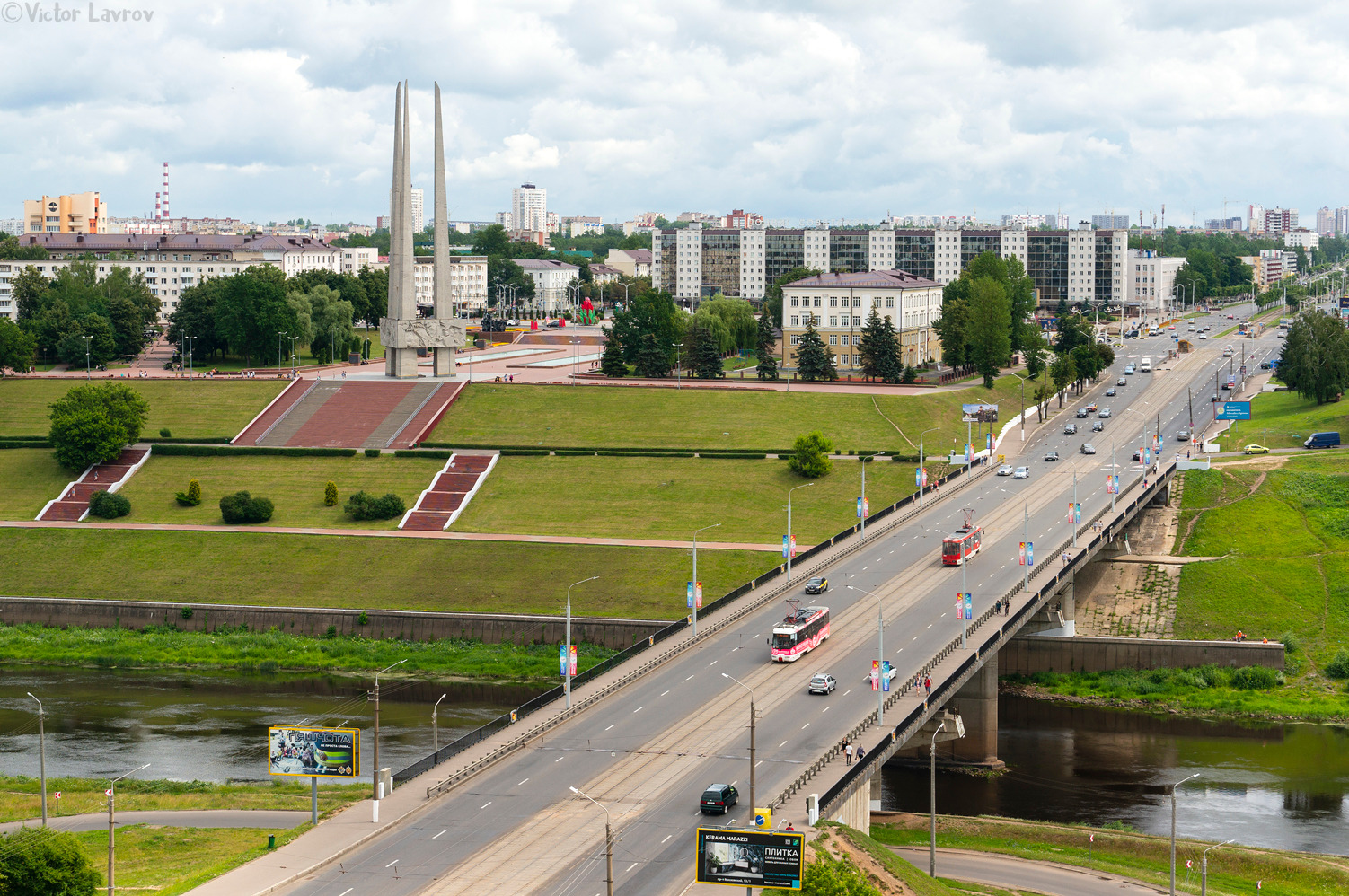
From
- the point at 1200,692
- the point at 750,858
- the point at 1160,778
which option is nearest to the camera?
the point at 750,858

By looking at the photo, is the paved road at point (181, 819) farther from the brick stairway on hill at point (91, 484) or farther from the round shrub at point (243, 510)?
the brick stairway on hill at point (91, 484)

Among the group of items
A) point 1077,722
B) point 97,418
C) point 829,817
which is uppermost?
point 97,418

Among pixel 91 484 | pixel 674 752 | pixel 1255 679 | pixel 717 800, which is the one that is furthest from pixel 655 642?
pixel 91 484

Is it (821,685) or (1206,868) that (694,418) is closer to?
(821,685)

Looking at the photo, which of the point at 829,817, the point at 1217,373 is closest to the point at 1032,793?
the point at 829,817

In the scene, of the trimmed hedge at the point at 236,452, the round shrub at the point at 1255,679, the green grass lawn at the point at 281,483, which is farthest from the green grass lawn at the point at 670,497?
the round shrub at the point at 1255,679

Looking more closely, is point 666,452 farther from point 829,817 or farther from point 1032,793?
point 829,817
